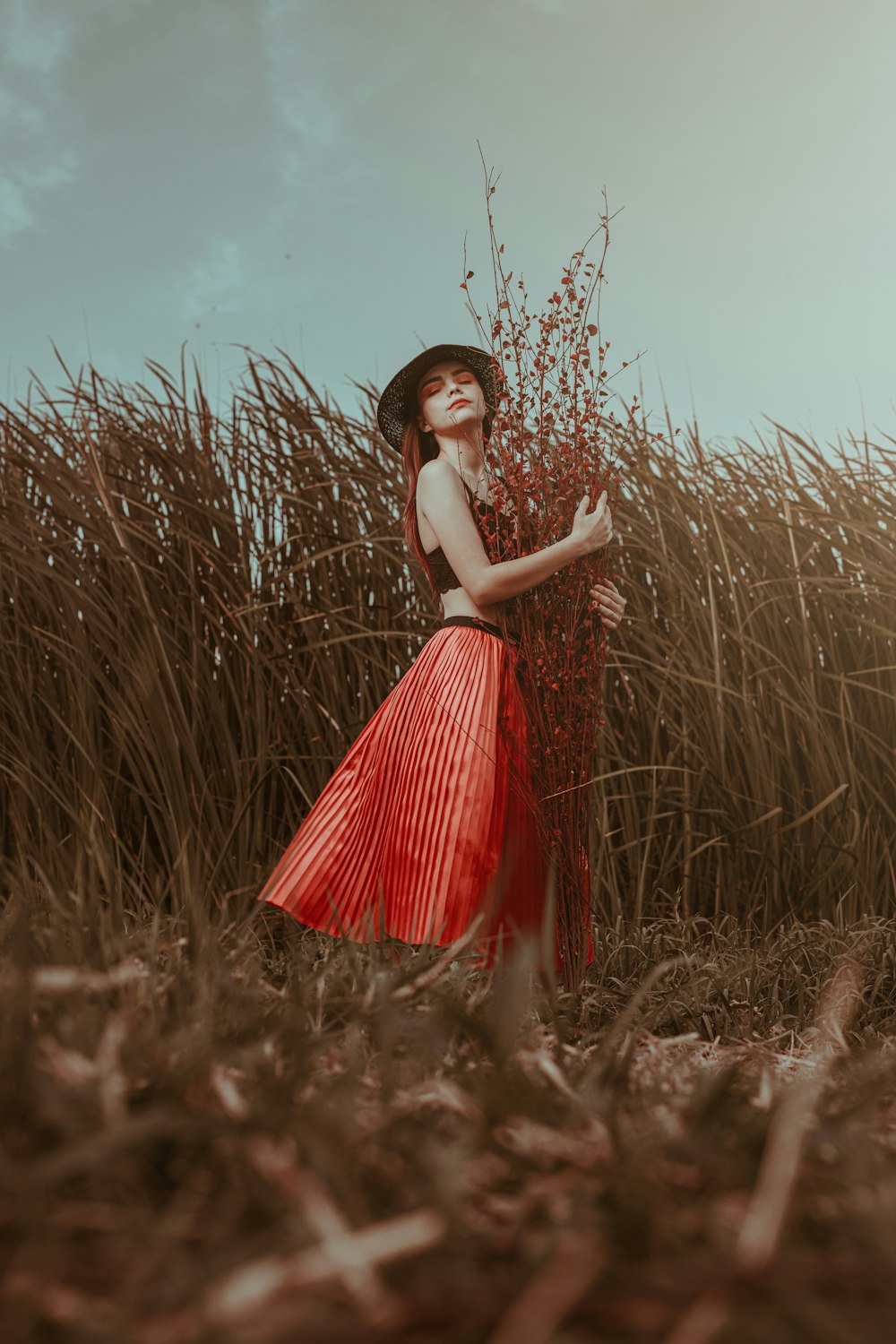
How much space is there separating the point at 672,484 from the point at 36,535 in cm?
220

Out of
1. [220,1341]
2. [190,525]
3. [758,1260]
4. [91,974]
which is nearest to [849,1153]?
[758,1260]

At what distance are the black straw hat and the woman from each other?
17 cm

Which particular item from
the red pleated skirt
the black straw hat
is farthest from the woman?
the black straw hat

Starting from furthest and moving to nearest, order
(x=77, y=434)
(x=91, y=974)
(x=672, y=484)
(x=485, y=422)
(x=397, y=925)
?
(x=77, y=434) → (x=672, y=484) → (x=485, y=422) → (x=397, y=925) → (x=91, y=974)

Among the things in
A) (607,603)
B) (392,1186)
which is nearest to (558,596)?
(607,603)

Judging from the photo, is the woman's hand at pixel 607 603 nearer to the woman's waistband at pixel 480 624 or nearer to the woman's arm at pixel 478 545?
the woman's arm at pixel 478 545

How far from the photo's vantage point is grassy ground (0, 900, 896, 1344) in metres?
0.55

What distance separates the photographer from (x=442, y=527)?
2.46 meters

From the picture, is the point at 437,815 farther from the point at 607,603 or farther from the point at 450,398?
the point at 450,398

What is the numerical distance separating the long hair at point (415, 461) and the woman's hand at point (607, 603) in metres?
0.42

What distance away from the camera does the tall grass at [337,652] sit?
3.09 meters

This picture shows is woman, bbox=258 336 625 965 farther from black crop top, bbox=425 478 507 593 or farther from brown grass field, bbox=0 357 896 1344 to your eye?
brown grass field, bbox=0 357 896 1344

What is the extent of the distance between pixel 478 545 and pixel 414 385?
1.90 feet

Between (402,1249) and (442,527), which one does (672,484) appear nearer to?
(442,527)
